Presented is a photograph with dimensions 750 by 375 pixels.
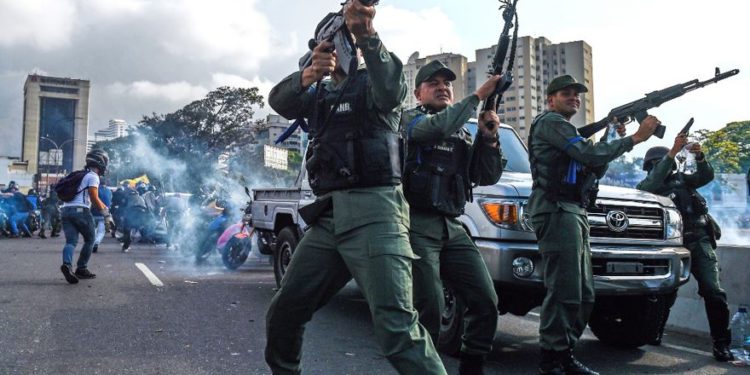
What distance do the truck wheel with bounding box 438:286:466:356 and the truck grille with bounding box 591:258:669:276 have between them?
1000 millimetres

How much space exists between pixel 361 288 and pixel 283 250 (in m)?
4.75

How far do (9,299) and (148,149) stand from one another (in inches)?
1637

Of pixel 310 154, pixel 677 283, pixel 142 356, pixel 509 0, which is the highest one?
pixel 509 0

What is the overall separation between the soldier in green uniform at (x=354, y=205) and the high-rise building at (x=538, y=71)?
10246cm

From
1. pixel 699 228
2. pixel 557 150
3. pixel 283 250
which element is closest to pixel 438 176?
pixel 557 150

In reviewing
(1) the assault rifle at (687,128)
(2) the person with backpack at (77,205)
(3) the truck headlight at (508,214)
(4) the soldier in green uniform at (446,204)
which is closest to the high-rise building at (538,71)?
(2) the person with backpack at (77,205)

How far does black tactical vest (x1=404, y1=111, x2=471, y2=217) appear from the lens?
3.37 m

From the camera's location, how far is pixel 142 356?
4.20m

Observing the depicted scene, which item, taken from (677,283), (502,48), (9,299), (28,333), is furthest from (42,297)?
(677,283)

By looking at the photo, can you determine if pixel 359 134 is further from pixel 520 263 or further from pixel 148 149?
pixel 148 149

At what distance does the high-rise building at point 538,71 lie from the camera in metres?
106

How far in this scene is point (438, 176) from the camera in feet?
11.2

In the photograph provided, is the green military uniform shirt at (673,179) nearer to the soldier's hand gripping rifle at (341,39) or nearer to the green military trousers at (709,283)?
the green military trousers at (709,283)

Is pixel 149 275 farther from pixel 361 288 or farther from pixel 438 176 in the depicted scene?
pixel 361 288
